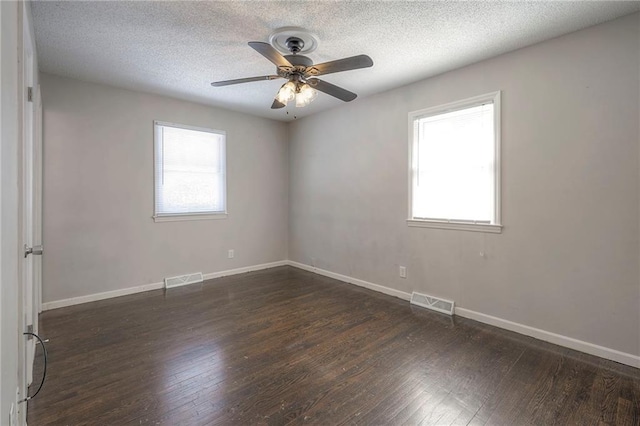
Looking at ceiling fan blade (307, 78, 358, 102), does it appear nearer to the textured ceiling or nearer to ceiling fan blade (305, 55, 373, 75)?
ceiling fan blade (305, 55, 373, 75)

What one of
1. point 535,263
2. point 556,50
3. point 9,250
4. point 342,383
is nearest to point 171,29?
point 9,250

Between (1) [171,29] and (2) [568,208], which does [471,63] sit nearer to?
(2) [568,208]

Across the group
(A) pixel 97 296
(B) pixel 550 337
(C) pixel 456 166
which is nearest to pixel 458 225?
(C) pixel 456 166

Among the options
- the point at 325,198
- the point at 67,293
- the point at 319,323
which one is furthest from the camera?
the point at 325,198

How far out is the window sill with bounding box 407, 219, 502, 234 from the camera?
3.09 metres

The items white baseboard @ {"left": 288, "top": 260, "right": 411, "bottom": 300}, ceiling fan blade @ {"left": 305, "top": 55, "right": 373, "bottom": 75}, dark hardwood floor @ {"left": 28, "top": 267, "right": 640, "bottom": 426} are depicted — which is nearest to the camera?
dark hardwood floor @ {"left": 28, "top": 267, "right": 640, "bottom": 426}

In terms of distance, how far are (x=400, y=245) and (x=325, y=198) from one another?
1561 millimetres

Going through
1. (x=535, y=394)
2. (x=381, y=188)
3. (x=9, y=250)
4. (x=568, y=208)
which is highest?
(x=381, y=188)

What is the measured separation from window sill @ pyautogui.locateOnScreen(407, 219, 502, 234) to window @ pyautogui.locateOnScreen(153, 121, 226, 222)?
2.96 metres

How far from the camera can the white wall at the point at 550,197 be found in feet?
7.81

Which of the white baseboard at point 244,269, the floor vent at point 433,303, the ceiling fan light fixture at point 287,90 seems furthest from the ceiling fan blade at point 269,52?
the white baseboard at point 244,269

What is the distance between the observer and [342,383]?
6.98 ft

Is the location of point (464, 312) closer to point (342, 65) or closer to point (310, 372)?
point (310, 372)

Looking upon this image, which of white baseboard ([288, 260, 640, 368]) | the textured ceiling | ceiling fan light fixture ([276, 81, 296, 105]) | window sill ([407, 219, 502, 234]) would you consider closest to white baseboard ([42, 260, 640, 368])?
white baseboard ([288, 260, 640, 368])
